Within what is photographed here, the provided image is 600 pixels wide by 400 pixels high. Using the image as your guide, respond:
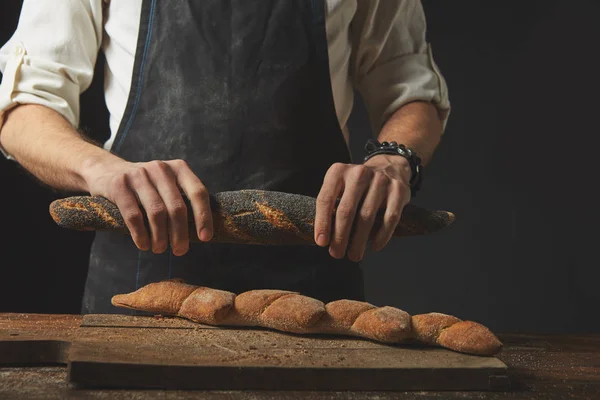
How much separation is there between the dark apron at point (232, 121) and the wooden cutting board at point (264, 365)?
44 cm

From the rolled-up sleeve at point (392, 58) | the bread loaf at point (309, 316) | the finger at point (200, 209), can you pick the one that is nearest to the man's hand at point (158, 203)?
Answer: the finger at point (200, 209)

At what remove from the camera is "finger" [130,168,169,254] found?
1.20 metres

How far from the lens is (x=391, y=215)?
128 centimetres

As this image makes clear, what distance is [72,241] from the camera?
8.65 ft

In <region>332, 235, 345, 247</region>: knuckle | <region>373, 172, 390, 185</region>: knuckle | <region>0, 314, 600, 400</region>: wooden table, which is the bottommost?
<region>0, 314, 600, 400</region>: wooden table

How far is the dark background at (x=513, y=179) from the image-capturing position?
300 centimetres

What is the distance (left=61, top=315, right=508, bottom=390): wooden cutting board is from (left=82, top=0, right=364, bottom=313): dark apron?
1.44 feet

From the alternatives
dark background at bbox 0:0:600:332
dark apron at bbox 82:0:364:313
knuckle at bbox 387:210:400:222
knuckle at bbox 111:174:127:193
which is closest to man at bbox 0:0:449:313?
dark apron at bbox 82:0:364:313

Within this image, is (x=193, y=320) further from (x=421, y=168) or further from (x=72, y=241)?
(x=72, y=241)

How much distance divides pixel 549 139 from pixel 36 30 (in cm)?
218

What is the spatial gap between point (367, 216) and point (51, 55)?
2.85ft

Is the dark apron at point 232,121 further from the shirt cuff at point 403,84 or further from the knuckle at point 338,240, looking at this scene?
the knuckle at point 338,240

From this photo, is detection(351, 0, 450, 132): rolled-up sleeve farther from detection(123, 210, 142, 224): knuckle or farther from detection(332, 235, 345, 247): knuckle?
detection(123, 210, 142, 224): knuckle

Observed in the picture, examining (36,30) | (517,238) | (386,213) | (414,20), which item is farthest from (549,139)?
(36,30)
